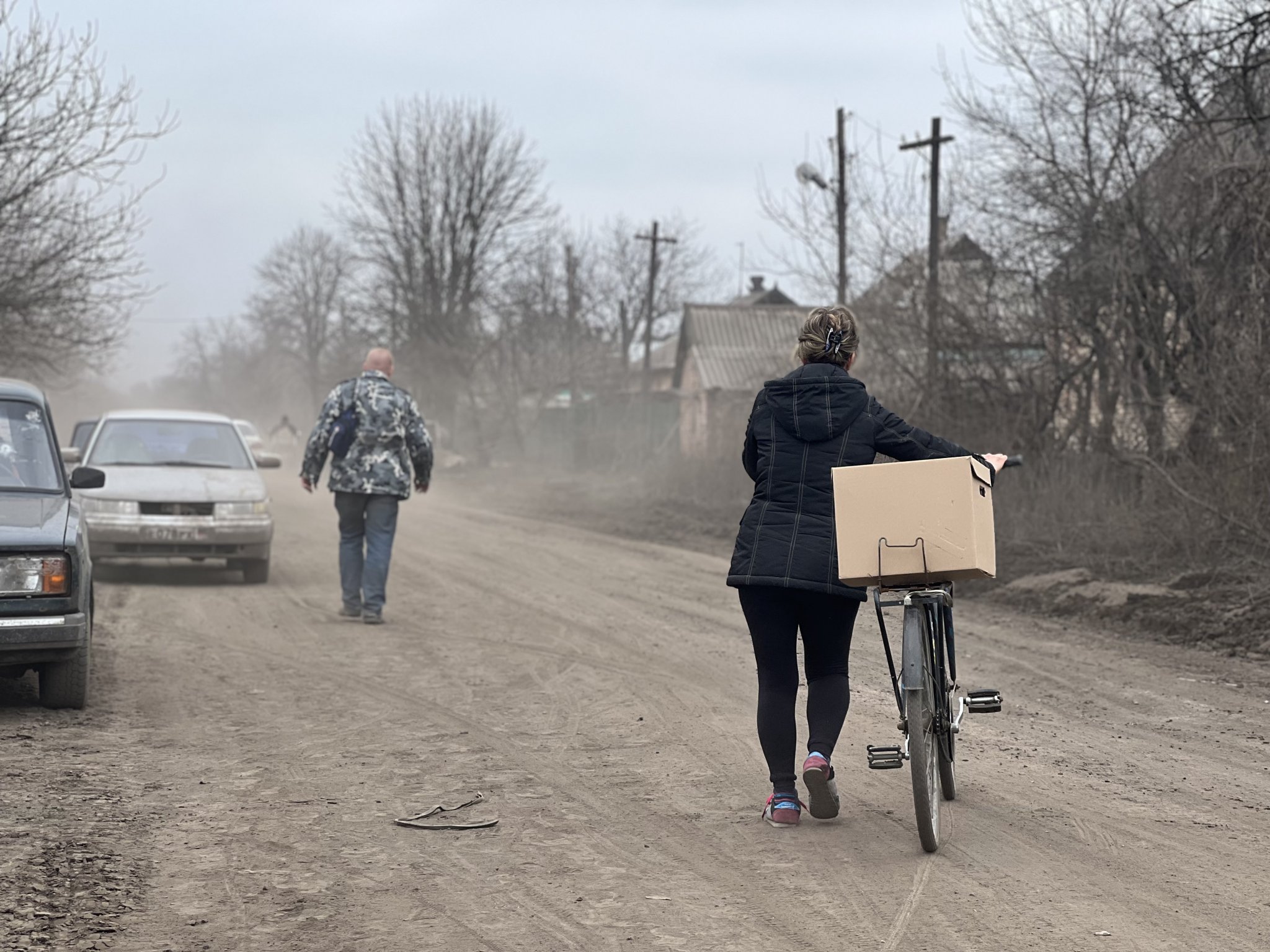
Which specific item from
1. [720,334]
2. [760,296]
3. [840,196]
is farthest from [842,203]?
[760,296]

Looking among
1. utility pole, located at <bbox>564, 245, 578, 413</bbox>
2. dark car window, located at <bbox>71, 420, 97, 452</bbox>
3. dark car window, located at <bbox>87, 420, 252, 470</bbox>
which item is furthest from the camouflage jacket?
utility pole, located at <bbox>564, 245, 578, 413</bbox>

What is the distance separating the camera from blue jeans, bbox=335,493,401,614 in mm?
10703

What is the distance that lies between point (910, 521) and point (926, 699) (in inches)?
25.3

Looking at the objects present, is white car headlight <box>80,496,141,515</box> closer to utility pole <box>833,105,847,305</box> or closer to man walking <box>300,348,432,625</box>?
man walking <box>300,348,432,625</box>

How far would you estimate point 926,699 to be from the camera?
4.95 m

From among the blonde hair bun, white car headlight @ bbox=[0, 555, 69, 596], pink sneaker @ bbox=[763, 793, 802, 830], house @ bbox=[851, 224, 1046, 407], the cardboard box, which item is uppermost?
house @ bbox=[851, 224, 1046, 407]

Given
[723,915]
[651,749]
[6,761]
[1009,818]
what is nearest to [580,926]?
[723,915]

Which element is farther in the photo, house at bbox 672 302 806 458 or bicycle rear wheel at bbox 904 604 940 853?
house at bbox 672 302 806 458

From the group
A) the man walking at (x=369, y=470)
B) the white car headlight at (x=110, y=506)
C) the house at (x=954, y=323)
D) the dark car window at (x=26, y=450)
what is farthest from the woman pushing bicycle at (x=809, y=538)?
the house at (x=954, y=323)

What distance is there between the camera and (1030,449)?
58.0 feet

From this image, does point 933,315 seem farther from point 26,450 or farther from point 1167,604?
point 26,450

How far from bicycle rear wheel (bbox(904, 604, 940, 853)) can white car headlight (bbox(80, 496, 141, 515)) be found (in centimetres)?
951

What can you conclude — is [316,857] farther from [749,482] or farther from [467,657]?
[749,482]

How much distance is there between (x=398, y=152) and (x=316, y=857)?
4612 cm
